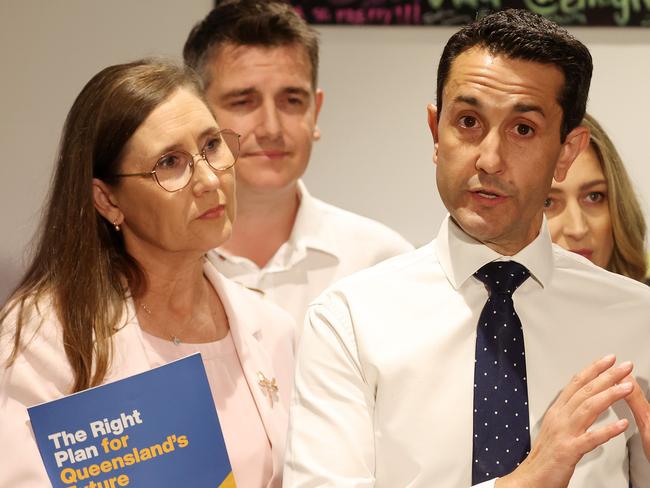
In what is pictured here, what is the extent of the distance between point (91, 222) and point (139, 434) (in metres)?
0.50

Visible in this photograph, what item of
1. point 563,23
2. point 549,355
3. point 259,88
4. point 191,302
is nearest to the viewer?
point 549,355

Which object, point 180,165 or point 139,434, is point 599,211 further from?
point 139,434

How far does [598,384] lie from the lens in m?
1.89

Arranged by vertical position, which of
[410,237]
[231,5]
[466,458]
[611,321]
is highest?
[231,5]

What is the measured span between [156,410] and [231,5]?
59.8 inches

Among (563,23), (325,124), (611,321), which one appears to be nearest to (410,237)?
(325,124)

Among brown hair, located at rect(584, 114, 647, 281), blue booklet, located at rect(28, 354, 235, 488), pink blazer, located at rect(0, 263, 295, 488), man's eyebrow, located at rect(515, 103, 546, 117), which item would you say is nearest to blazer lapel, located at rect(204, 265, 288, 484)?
pink blazer, located at rect(0, 263, 295, 488)

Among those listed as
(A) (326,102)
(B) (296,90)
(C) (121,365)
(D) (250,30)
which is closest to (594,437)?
(C) (121,365)

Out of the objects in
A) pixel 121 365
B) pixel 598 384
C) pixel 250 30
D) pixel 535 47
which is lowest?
pixel 121 365

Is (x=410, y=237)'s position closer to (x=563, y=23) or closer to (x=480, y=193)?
(x=563, y=23)

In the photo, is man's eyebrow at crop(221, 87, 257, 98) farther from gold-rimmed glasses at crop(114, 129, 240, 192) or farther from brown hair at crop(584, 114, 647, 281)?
brown hair at crop(584, 114, 647, 281)

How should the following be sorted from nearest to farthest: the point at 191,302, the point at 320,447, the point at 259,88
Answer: the point at 320,447
the point at 191,302
the point at 259,88

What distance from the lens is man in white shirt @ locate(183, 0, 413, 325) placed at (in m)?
3.14

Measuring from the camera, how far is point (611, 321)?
218 centimetres
